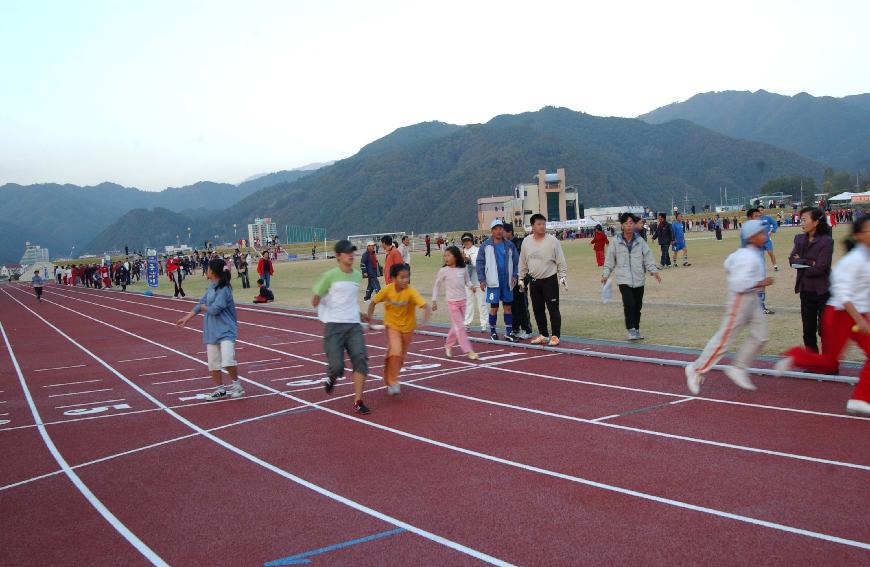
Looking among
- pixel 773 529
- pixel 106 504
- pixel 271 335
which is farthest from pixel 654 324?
pixel 106 504

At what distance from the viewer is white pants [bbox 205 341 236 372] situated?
9078 mm

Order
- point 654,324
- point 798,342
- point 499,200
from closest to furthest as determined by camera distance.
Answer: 1. point 798,342
2. point 654,324
3. point 499,200

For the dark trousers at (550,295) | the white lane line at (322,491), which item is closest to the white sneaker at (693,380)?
the dark trousers at (550,295)

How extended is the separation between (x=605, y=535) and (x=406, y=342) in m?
4.77

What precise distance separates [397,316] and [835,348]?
4.43 meters

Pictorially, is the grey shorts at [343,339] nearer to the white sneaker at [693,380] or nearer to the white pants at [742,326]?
the white sneaker at [693,380]

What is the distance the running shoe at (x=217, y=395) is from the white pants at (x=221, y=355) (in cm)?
26

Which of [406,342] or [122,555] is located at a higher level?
[406,342]

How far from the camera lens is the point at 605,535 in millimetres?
4441

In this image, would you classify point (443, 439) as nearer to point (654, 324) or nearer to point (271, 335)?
point (654, 324)

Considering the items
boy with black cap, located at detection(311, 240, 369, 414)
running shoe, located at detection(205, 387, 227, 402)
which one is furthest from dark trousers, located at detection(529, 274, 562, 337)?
running shoe, located at detection(205, 387, 227, 402)

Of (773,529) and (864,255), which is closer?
(773,529)

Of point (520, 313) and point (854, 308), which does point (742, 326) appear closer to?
point (854, 308)

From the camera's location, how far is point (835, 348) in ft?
22.3
